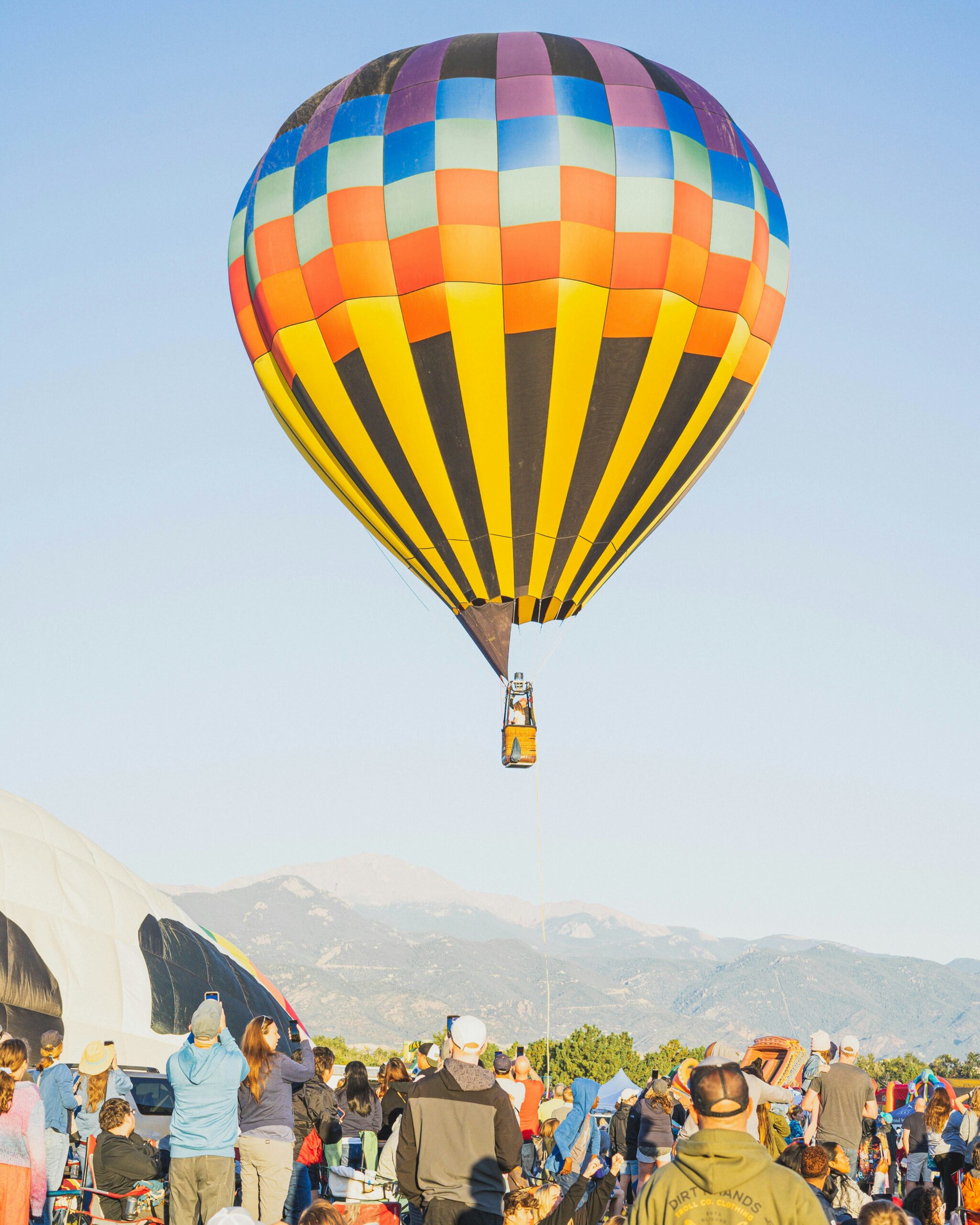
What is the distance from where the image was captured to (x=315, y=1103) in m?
9.01

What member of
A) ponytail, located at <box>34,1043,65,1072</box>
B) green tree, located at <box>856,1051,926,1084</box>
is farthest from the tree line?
ponytail, located at <box>34,1043,65,1072</box>

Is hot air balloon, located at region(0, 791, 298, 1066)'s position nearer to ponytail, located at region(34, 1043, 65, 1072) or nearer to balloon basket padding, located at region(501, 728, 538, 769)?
balloon basket padding, located at region(501, 728, 538, 769)

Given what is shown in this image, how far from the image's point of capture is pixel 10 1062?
7.20 meters

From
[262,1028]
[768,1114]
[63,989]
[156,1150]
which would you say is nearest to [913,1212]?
[768,1114]

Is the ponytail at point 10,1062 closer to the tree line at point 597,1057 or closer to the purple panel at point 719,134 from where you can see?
the purple panel at point 719,134

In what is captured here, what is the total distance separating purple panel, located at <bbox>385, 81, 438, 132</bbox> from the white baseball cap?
12.7 metres

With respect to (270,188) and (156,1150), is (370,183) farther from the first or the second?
(156,1150)

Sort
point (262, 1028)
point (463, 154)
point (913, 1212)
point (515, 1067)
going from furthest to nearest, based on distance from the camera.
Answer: point (463, 154) < point (515, 1067) < point (262, 1028) < point (913, 1212)

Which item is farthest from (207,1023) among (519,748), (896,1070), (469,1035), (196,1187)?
(896,1070)

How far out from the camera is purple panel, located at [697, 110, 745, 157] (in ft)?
55.5

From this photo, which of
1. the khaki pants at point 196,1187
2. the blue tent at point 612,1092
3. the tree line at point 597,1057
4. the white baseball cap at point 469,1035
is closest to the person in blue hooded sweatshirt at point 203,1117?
the khaki pants at point 196,1187

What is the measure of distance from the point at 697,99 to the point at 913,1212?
46.6 feet

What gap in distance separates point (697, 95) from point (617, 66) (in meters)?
1.14

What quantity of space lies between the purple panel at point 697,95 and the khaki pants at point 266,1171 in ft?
44.2
